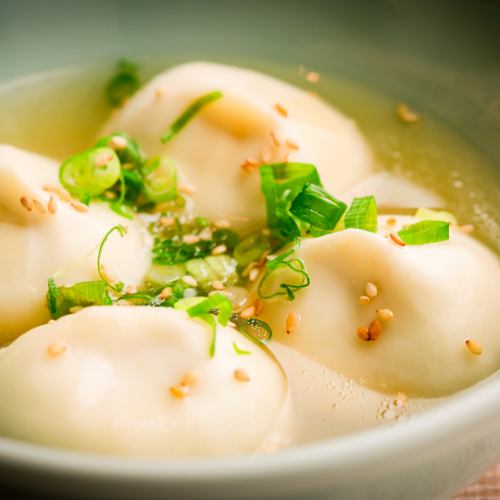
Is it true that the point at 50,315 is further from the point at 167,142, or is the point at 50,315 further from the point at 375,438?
the point at 375,438

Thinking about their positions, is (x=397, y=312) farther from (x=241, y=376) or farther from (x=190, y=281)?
(x=190, y=281)

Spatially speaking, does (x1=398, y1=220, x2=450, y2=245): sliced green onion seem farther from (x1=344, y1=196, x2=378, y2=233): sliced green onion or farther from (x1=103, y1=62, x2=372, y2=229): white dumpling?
(x1=103, y1=62, x2=372, y2=229): white dumpling

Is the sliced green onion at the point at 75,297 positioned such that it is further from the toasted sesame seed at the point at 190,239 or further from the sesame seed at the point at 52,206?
the toasted sesame seed at the point at 190,239

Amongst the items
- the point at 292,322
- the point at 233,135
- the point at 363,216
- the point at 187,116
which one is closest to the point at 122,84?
the point at 187,116

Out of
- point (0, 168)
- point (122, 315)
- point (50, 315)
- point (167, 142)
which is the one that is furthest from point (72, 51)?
point (122, 315)

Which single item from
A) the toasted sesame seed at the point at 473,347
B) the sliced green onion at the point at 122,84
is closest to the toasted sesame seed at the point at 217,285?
the toasted sesame seed at the point at 473,347

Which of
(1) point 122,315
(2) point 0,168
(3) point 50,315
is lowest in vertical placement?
(3) point 50,315

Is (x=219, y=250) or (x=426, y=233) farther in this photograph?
(x=219, y=250)
